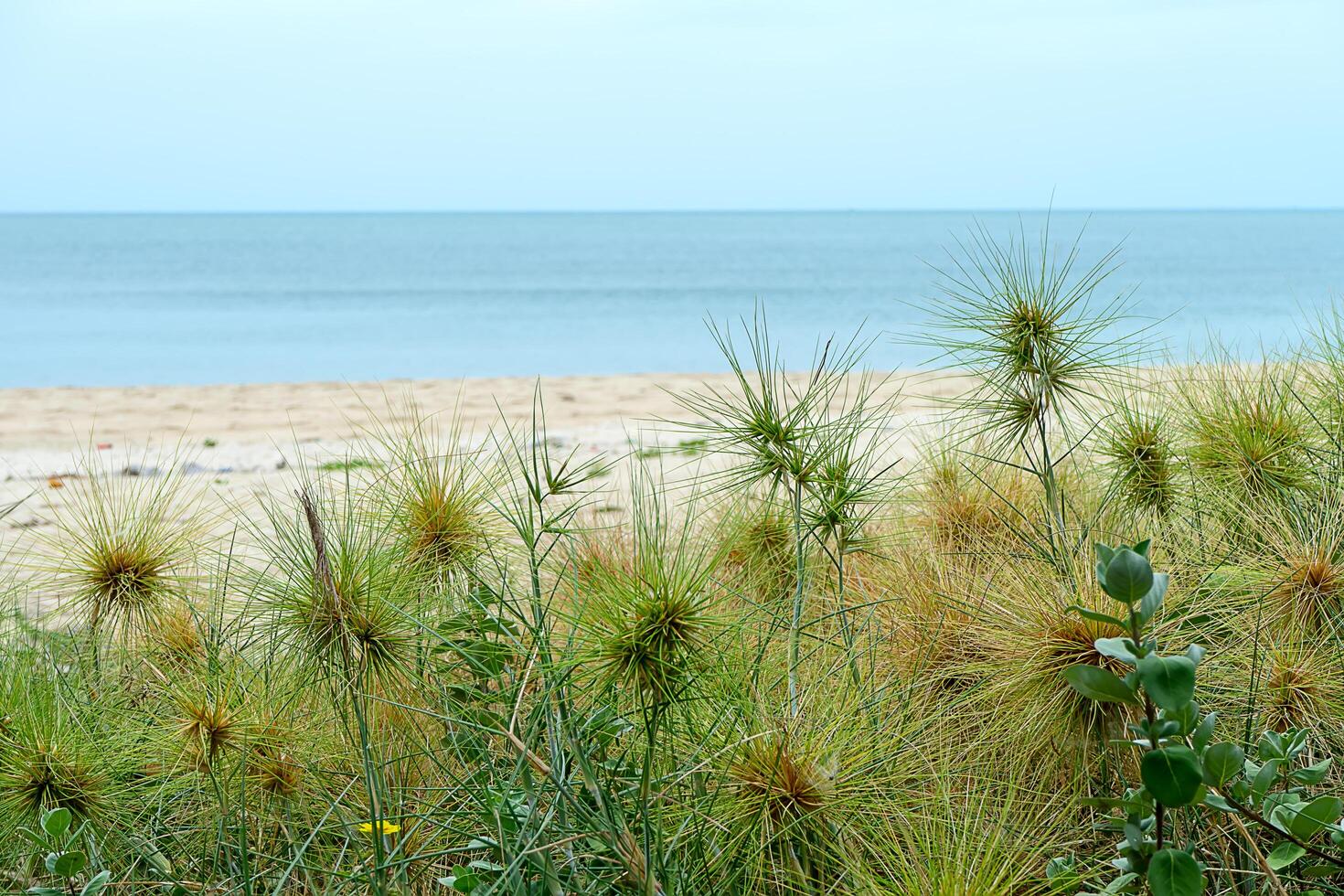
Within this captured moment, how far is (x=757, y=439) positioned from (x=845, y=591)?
463 mm

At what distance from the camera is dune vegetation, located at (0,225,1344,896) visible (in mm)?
1247

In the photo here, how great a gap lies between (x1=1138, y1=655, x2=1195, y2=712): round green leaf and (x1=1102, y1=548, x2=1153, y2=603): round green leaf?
60mm

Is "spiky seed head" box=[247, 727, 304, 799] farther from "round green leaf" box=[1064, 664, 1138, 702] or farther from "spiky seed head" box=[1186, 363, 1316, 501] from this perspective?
"spiky seed head" box=[1186, 363, 1316, 501]

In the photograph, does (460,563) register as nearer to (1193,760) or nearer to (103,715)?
(103,715)

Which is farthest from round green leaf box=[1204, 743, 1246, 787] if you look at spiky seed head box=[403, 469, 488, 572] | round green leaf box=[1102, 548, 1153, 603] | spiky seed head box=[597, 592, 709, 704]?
spiky seed head box=[403, 469, 488, 572]

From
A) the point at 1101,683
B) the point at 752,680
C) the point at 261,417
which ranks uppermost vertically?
the point at 1101,683

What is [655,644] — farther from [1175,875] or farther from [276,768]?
[276,768]

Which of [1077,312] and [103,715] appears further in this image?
[1077,312]

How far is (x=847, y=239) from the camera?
220 ft

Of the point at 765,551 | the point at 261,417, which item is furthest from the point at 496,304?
the point at 765,551

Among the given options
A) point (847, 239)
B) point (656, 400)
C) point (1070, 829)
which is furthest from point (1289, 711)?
point (847, 239)

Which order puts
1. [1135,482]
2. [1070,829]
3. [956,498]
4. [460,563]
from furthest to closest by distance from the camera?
[956,498], [1135,482], [460,563], [1070,829]

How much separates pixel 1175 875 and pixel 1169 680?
21cm

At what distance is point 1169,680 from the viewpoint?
100 centimetres
